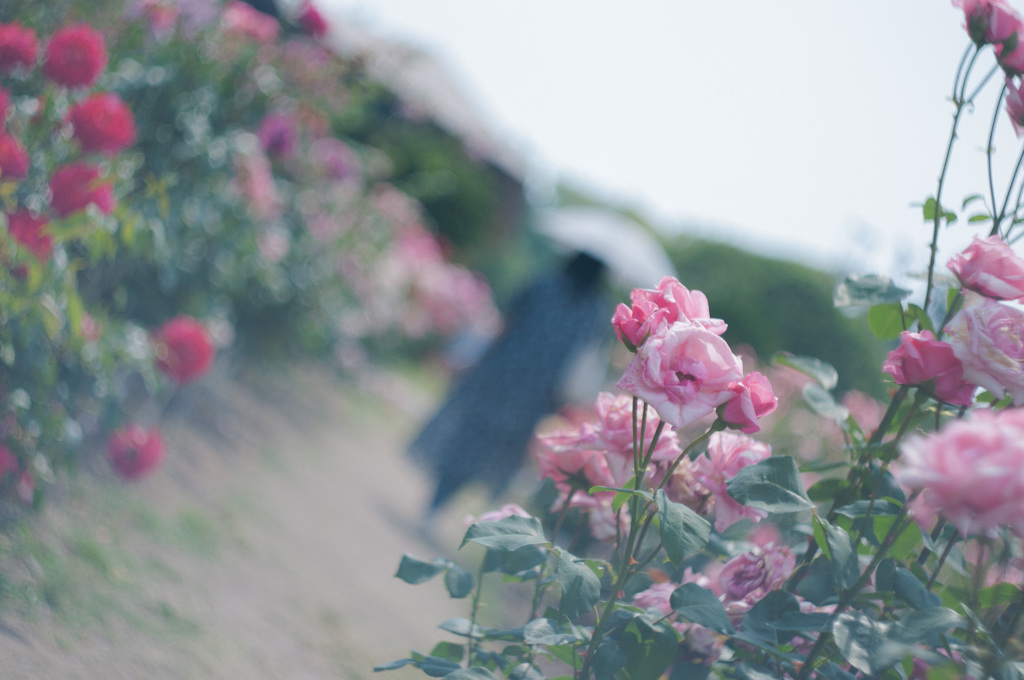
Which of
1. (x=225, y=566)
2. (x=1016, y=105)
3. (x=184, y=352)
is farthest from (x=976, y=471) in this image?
(x=225, y=566)

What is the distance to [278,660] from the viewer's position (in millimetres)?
2238

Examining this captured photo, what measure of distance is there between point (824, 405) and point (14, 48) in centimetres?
229

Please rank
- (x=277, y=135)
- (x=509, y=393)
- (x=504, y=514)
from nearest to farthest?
(x=504, y=514), (x=277, y=135), (x=509, y=393)

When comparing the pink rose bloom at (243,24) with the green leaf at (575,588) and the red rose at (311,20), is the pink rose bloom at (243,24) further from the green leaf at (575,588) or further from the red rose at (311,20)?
the green leaf at (575,588)

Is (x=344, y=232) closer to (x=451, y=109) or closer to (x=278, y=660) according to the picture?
(x=278, y=660)

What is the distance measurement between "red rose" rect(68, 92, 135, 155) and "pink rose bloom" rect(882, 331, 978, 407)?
208 centimetres

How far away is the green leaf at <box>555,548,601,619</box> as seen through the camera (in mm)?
836

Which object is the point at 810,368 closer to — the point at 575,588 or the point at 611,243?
the point at 575,588

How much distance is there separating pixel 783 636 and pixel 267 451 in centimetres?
352

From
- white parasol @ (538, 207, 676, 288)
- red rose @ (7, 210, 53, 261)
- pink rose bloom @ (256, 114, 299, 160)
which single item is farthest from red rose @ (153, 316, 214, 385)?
white parasol @ (538, 207, 676, 288)

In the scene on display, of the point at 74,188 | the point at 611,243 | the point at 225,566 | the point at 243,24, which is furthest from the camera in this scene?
the point at 611,243

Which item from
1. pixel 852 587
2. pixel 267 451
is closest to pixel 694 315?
pixel 852 587

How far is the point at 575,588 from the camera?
0.86 metres

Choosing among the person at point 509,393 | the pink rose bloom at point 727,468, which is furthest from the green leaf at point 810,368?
the person at point 509,393
